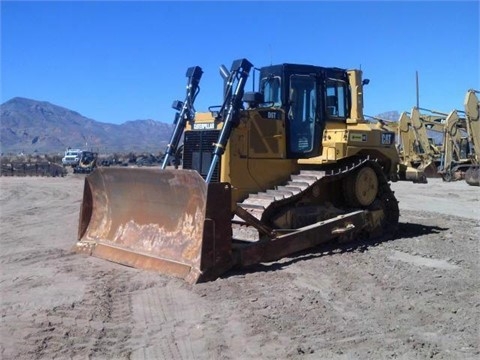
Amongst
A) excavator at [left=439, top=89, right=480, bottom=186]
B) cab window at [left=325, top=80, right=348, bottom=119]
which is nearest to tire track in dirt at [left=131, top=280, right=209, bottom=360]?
cab window at [left=325, top=80, right=348, bottom=119]

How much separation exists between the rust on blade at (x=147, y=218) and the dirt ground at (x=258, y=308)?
24cm

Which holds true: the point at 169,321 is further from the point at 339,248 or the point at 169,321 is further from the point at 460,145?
the point at 460,145

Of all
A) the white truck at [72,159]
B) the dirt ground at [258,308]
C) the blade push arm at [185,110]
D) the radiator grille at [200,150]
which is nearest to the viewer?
the dirt ground at [258,308]

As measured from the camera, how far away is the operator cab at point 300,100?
360 inches

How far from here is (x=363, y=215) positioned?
29.9 ft

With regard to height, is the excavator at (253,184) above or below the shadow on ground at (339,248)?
above

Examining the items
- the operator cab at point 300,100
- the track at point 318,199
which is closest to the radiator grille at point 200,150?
the track at point 318,199

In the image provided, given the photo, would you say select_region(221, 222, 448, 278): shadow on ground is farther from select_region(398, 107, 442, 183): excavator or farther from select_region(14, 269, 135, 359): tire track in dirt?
select_region(398, 107, 442, 183): excavator

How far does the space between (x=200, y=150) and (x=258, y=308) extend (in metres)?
3.48

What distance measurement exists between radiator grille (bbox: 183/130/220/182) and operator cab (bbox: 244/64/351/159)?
3.71ft

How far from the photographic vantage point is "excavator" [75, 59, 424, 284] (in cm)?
704

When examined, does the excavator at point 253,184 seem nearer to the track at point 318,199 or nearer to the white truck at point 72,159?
the track at point 318,199

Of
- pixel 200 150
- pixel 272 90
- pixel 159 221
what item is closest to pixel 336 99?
pixel 272 90

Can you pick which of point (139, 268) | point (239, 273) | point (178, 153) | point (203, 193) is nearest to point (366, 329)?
point (239, 273)
